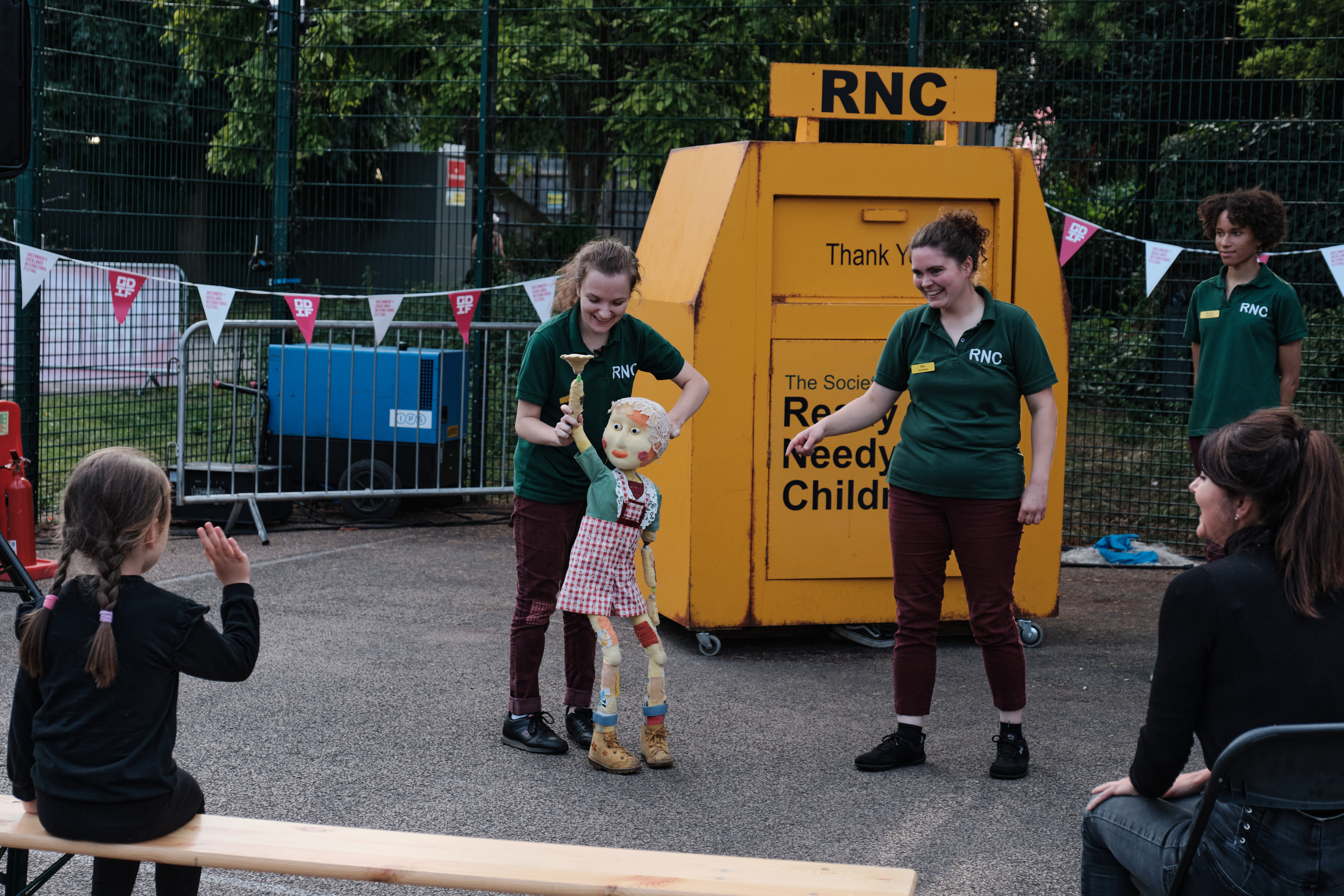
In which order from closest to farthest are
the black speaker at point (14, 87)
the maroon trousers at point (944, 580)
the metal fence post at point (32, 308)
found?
the maroon trousers at point (944, 580) → the black speaker at point (14, 87) → the metal fence post at point (32, 308)

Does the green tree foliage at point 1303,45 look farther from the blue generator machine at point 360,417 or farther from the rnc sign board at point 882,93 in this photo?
the blue generator machine at point 360,417

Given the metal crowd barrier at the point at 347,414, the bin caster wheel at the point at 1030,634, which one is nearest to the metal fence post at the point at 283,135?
the metal crowd barrier at the point at 347,414

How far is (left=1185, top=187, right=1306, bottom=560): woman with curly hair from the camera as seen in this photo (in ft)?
17.7

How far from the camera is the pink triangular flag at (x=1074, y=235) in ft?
24.3

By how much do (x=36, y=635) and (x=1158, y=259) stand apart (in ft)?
20.3

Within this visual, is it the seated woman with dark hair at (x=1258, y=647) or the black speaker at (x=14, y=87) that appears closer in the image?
the seated woman with dark hair at (x=1258, y=647)

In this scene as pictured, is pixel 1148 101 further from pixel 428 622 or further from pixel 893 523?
pixel 428 622

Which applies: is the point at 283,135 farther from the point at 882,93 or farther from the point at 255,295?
the point at 882,93

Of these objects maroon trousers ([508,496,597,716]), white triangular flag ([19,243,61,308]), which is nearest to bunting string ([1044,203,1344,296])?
maroon trousers ([508,496,597,716])

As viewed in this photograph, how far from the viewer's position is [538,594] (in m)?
4.52

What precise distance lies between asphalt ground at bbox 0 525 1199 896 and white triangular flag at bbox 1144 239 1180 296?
5.84 ft

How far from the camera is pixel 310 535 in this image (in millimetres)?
8188

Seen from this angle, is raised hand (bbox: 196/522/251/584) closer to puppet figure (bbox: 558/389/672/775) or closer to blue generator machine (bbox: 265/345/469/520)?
puppet figure (bbox: 558/389/672/775)

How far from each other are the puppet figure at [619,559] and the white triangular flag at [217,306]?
4106mm
